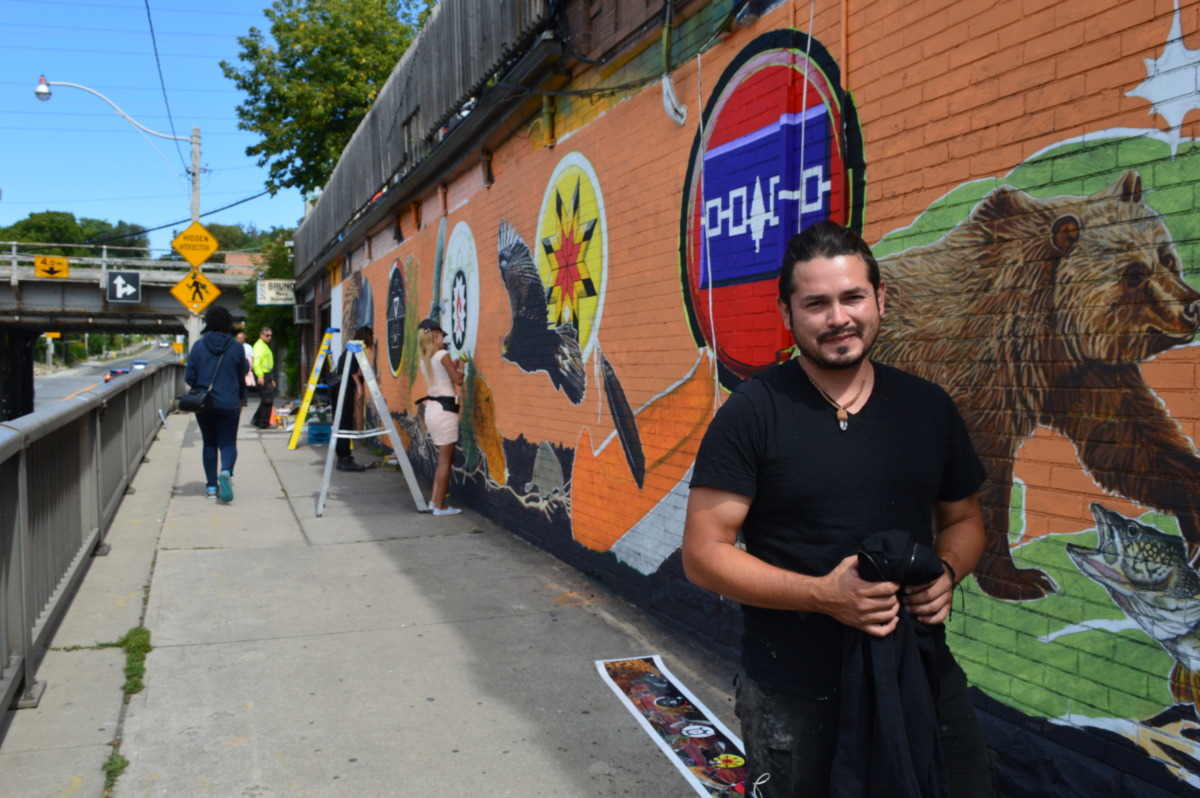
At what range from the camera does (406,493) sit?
400 inches

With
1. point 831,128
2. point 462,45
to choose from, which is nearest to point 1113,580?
point 831,128

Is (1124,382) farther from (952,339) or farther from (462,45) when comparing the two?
(462,45)

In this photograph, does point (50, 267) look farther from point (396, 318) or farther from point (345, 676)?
point (345, 676)

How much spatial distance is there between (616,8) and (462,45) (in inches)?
122

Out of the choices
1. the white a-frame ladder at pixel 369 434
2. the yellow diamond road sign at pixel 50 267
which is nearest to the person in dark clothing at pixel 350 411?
the white a-frame ladder at pixel 369 434

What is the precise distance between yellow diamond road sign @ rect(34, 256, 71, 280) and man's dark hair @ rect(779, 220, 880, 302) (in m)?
37.0

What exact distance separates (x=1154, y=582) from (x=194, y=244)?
16.7 meters

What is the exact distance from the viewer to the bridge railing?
12.7 ft

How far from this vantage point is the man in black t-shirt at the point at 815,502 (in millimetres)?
1935

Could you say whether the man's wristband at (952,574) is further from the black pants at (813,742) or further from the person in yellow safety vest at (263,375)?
the person in yellow safety vest at (263,375)

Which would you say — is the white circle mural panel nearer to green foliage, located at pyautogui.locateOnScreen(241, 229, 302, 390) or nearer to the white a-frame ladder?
the white a-frame ladder

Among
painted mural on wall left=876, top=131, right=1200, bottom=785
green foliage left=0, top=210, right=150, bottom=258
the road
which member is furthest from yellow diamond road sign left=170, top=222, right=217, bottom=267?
green foliage left=0, top=210, right=150, bottom=258

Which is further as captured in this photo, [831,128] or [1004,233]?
[831,128]

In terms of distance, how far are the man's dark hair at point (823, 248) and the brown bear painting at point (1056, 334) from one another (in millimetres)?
1045
